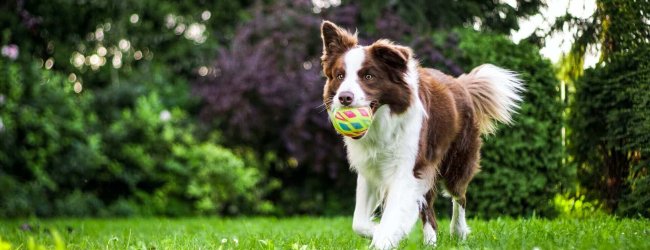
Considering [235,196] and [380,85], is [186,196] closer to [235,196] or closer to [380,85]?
[235,196]

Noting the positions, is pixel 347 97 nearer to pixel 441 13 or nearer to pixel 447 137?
pixel 447 137

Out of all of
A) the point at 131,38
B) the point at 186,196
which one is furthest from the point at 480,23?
the point at 131,38

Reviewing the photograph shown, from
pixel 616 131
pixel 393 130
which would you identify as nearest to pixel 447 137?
pixel 393 130

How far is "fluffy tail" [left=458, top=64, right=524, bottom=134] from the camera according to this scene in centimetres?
591

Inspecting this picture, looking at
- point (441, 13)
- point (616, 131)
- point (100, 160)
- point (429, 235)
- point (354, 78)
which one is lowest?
point (429, 235)

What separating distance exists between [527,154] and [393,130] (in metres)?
4.04

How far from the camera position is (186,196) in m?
12.0

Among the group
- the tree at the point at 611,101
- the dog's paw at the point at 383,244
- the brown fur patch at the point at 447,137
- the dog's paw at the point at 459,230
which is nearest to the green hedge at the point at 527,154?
the tree at the point at 611,101

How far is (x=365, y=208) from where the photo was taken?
5047mm

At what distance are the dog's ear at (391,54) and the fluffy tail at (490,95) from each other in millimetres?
1247

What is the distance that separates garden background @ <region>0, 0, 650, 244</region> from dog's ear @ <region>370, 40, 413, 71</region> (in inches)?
151

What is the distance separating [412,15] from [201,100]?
12.5ft

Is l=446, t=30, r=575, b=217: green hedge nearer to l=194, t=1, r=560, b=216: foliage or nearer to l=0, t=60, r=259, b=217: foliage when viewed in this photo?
l=194, t=1, r=560, b=216: foliage

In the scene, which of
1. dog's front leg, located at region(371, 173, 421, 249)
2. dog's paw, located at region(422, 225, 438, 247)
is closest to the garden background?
dog's paw, located at region(422, 225, 438, 247)
